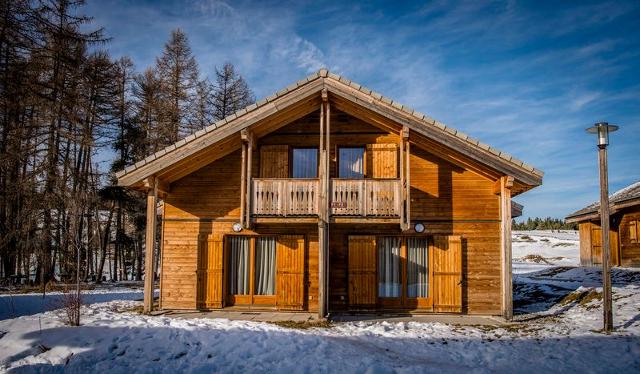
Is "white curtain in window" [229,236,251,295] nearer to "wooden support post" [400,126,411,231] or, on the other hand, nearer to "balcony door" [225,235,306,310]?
"balcony door" [225,235,306,310]

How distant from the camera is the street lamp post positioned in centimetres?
984

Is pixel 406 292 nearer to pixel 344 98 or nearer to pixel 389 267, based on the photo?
pixel 389 267

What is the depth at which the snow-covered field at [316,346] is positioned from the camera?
7.82m

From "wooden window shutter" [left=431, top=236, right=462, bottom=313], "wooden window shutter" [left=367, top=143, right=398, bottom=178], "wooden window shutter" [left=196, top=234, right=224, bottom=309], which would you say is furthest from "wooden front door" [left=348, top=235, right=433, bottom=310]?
"wooden window shutter" [left=196, top=234, right=224, bottom=309]

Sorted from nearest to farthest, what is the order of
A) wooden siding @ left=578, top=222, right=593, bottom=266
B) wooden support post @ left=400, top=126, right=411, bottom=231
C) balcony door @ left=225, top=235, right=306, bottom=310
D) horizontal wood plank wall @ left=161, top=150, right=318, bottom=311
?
wooden support post @ left=400, top=126, right=411, bottom=231 < balcony door @ left=225, top=235, right=306, bottom=310 < horizontal wood plank wall @ left=161, top=150, right=318, bottom=311 < wooden siding @ left=578, top=222, right=593, bottom=266

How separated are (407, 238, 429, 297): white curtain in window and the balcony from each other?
198 centimetres

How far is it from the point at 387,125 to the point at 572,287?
30.5 ft

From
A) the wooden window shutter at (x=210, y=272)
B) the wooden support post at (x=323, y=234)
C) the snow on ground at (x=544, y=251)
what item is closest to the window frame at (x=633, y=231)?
the snow on ground at (x=544, y=251)

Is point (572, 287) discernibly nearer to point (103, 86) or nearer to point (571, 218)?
point (571, 218)

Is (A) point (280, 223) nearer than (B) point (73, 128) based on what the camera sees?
Yes

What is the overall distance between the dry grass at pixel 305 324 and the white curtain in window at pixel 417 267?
10.8ft

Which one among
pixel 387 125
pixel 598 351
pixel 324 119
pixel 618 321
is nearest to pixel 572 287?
pixel 618 321

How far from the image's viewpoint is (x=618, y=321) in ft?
34.4

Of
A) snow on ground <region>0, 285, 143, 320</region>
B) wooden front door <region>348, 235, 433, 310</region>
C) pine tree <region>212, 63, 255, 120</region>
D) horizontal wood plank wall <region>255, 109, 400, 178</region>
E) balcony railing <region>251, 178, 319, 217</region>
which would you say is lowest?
snow on ground <region>0, 285, 143, 320</region>
